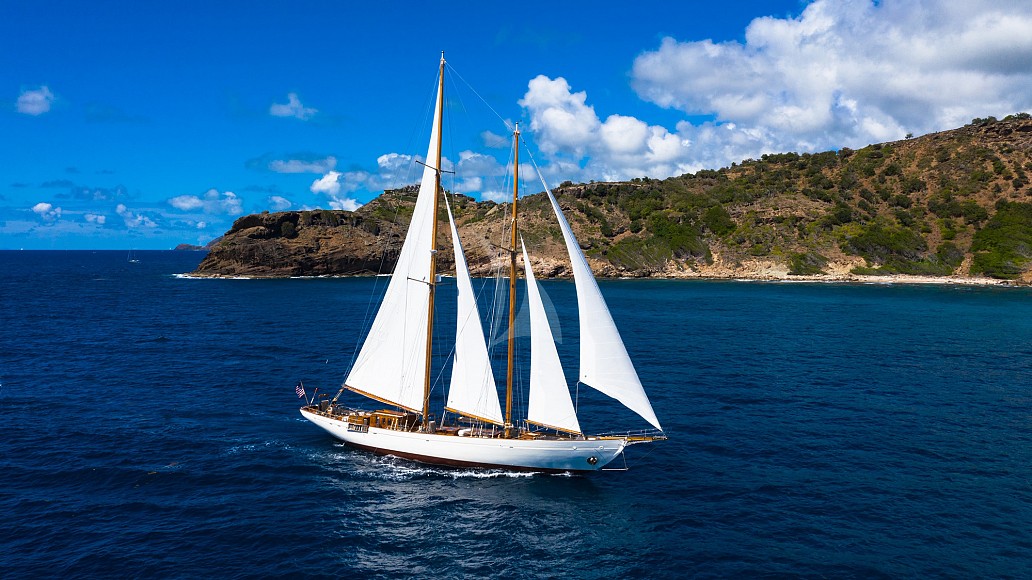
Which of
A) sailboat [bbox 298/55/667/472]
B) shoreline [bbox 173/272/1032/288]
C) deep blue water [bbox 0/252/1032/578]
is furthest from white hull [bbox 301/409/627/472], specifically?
shoreline [bbox 173/272/1032/288]

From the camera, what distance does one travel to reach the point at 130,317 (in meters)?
85.5

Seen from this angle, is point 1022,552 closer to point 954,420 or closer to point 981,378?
point 954,420

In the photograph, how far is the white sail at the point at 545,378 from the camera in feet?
100

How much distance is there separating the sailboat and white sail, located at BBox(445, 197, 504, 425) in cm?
5

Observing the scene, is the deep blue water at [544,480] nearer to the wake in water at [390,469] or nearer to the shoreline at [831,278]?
the wake in water at [390,469]

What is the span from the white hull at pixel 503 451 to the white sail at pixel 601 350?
2.50 meters

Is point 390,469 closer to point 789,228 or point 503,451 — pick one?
point 503,451

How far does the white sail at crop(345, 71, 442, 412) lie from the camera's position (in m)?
33.7

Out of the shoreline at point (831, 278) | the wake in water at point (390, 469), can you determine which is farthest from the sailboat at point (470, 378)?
the shoreline at point (831, 278)

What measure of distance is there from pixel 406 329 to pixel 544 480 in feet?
37.3

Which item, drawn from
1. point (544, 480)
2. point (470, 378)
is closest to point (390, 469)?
point (470, 378)

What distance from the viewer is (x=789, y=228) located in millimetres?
166000

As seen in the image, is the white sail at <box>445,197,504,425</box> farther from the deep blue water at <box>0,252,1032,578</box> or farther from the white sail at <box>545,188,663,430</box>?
the white sail at <box>545,188,663,430</box>

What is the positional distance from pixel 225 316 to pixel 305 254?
77330 millimetres
